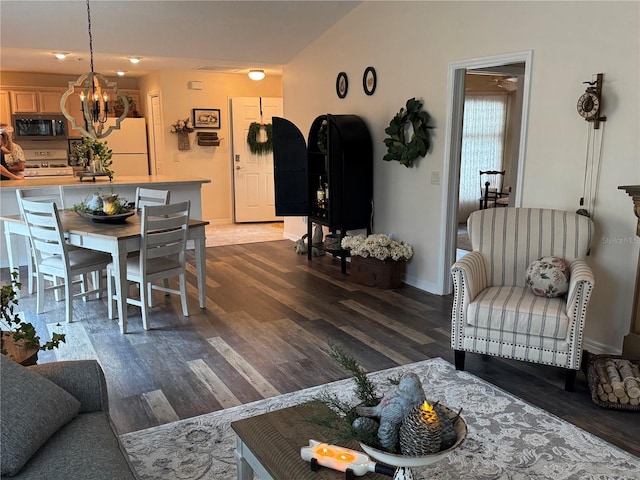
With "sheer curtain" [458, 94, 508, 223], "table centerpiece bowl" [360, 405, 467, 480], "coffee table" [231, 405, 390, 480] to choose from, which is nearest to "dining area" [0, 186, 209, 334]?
"coffee table" [231, 405, 390, 480]

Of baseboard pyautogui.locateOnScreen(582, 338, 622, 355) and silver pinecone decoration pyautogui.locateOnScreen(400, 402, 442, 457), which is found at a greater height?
silver pinecone decoration pyautogui.locateOnScreen(400, 402, 442, 457)

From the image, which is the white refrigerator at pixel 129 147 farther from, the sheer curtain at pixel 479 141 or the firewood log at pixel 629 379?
the firewood log at pixel 629 379

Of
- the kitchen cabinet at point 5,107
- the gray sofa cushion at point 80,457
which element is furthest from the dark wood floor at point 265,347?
the kitchen cabinet at point 5,107

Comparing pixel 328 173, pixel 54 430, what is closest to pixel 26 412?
pixel 54 430

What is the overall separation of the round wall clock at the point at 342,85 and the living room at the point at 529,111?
0.07 meters

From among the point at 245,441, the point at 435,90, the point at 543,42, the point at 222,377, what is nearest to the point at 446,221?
the point at 435,90

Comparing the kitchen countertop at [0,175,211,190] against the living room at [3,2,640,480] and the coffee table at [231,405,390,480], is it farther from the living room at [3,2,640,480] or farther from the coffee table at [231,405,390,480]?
the coffee table at [231,405,390,480]

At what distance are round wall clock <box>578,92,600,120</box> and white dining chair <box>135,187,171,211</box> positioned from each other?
3.37 m

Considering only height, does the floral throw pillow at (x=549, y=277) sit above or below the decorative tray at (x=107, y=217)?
below

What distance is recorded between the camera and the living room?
330 centimetres

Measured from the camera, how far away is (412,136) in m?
4.93

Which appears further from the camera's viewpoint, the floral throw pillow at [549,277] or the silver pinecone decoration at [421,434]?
the floral throw pillow at [549,277]

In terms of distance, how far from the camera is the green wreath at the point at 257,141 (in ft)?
27.5

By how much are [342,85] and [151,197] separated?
8.14ft
